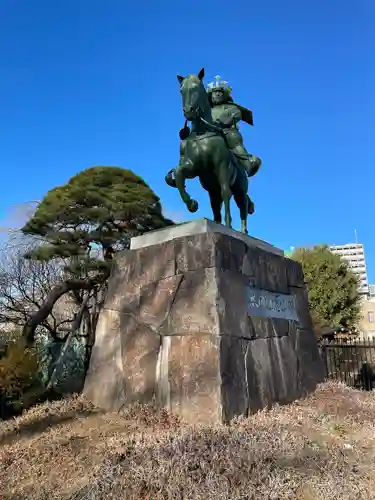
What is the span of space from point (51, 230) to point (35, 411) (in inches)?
408

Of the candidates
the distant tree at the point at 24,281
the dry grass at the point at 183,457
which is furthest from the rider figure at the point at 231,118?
the distant tree at the point at 24,281

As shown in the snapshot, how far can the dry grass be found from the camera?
3164mm

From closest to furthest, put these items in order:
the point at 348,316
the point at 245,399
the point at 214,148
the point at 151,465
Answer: the point at 151,465 < the point at 245,399 < the point at 214,148 < the point at 348,316

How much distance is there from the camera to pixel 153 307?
587cm

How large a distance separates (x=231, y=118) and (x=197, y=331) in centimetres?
419

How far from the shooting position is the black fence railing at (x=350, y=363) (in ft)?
41.4

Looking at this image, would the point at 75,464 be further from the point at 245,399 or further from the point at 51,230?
the point at 51,230

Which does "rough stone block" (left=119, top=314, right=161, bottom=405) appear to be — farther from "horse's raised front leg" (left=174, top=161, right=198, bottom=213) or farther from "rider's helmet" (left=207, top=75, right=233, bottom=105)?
"rider's helmet" (left=207, top=75, right=233, bottom=105)

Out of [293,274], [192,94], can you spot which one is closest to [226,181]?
[192,94]

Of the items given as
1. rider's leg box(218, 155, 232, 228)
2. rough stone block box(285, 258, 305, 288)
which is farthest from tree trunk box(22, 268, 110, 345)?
rough stone block box(285, 258, 305, 288)

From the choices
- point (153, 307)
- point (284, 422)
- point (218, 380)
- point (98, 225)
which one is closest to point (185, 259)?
point (153, 307)

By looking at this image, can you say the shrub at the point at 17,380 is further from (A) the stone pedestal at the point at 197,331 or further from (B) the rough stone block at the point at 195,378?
(B) the rough stone block at the point at 195,378

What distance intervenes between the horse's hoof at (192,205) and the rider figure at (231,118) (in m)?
1.22

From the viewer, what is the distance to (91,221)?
15031 mm
